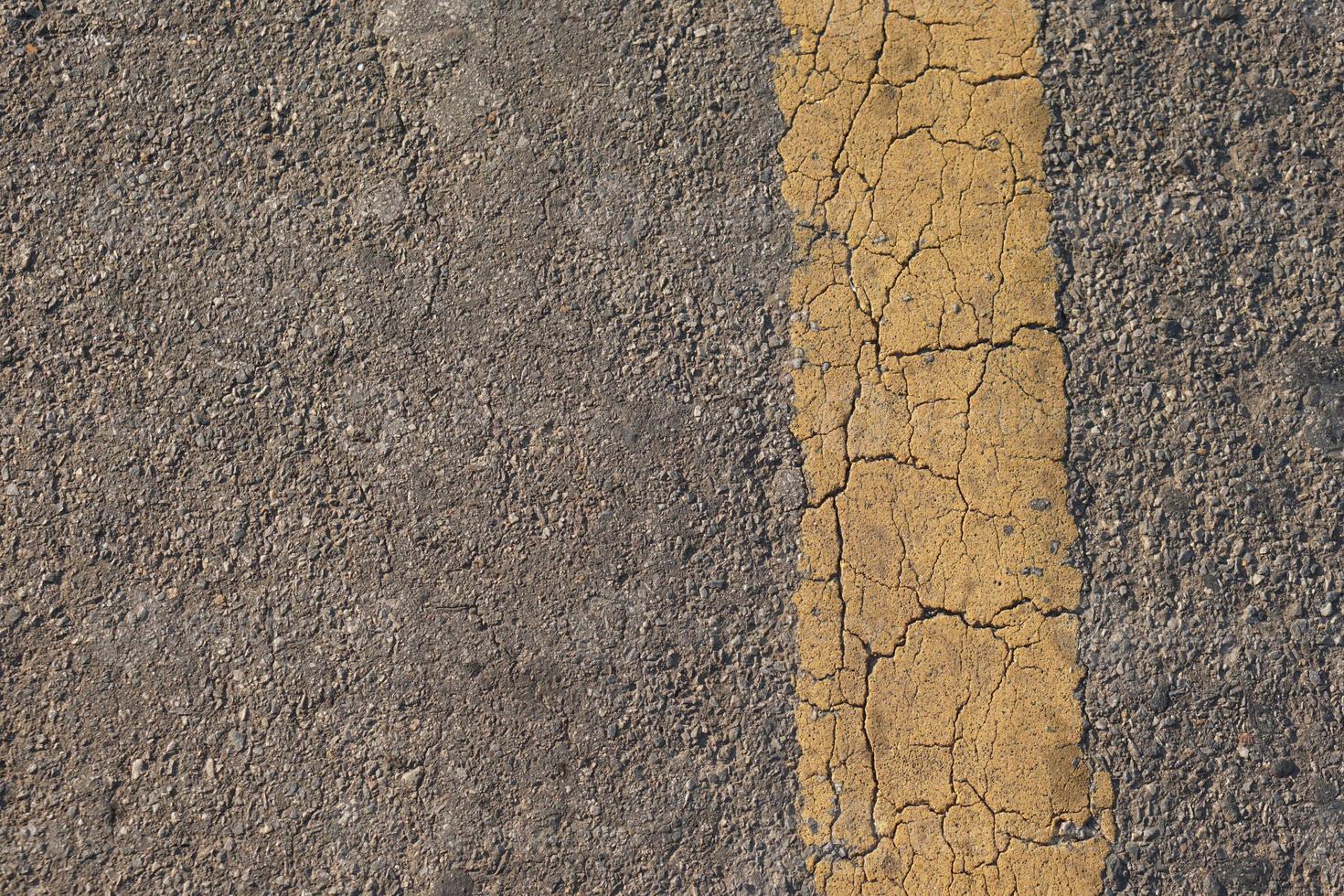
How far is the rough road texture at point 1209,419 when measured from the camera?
2314mm

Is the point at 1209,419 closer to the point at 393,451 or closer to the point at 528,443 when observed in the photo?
the point at 528,443

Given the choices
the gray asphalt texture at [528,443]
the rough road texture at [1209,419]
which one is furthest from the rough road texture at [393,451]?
the rough road texture at [1209,419]

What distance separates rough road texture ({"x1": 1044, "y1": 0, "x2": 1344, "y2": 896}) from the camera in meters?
2.31

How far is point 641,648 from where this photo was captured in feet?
8.08

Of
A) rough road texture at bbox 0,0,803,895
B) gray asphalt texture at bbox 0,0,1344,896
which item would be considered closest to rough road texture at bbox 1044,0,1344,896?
gray asphalt texture at bbox 0,0,1344,896

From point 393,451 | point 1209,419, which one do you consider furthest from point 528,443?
point 1209,419

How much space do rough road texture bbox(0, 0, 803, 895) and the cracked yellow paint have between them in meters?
0.11

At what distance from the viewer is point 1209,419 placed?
2.42 meters

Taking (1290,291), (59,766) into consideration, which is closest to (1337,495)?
(1290,291)

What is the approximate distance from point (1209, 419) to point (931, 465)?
2.26 ft

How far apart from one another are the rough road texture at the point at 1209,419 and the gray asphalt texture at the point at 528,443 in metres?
0.01

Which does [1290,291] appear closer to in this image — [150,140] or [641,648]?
[641,648]

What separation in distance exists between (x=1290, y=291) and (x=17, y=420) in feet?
11.0

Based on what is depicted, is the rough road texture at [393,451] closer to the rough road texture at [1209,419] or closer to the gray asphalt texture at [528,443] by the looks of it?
the gray asphalt texture at [528,443]
